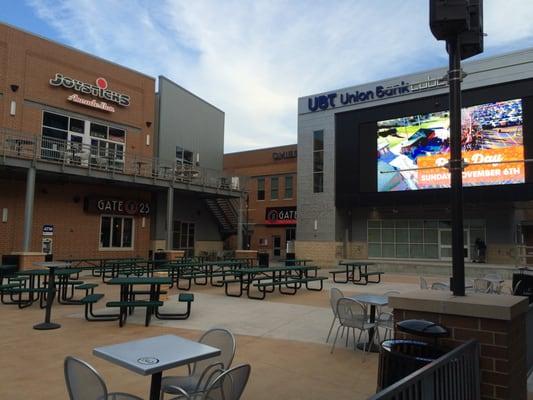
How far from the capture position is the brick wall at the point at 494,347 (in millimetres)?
3393

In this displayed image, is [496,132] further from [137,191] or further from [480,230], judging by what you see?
[137,191]

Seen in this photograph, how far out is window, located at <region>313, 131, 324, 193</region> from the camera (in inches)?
1211

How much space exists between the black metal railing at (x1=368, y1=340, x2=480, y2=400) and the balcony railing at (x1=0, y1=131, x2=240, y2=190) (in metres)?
19.2

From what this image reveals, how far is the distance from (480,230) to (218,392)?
26842mm

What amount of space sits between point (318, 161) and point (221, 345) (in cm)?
2746

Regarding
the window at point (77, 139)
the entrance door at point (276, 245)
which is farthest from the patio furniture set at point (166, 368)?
the entrance door at point (276, 245)

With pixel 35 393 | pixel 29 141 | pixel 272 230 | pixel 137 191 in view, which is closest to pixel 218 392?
pixel 35 393

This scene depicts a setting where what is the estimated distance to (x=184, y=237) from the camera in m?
30.0

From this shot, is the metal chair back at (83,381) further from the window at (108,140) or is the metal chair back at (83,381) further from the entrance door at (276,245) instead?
the entrance door at (276,245)

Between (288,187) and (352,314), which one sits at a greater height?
(288,187)

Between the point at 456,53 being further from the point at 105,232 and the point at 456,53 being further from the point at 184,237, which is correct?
the point at 184,237

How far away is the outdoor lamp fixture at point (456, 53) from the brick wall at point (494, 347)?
38cm

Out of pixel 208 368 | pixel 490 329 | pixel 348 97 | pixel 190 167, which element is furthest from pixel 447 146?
pixel 208 368

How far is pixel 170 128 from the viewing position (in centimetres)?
2898
